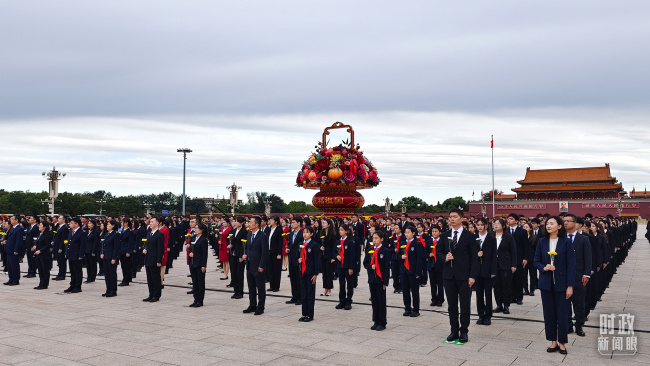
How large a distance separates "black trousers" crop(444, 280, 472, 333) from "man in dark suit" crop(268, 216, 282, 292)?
523 cm

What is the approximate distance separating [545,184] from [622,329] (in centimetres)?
6874

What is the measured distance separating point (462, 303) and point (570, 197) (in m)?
69.2

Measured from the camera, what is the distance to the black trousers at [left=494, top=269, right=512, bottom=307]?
9695mm

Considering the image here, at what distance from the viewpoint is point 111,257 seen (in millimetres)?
12562

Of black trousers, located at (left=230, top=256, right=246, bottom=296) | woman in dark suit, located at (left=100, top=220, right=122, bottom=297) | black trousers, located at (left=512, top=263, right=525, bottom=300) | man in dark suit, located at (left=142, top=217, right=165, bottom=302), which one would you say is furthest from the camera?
woman in dark suit, located at (left=100, top=220, right=122, bottom=297)

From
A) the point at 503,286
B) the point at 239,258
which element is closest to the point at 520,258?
the point at 503,286

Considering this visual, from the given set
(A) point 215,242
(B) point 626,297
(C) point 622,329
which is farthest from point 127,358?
(A) point 215,242

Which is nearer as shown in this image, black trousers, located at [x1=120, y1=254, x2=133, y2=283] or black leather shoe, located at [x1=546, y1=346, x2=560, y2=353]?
black leather shoe, located at [x1=546, y1=346, x2=560, y2=353]

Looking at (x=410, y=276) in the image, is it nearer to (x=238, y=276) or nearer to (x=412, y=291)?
(x=412, y=291)

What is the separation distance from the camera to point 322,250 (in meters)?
11.8

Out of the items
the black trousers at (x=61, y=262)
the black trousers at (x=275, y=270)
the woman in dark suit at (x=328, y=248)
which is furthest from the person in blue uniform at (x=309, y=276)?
the black trousers at (x=61, y=262)

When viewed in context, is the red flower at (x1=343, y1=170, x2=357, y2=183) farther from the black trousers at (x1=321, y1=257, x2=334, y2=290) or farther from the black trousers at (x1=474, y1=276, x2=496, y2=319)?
the black trousers at (x1=474, y1=276, x2=496, y2=319)

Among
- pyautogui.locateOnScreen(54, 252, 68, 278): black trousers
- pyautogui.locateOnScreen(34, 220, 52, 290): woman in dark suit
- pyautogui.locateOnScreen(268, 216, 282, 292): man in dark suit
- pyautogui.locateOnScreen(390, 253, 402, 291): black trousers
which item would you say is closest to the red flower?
pyautogui.locateOnScreen(390, 253, 402, 291): black trousers

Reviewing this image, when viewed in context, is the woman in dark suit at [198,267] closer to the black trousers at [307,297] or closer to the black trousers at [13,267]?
the black trousers at [307,297]
